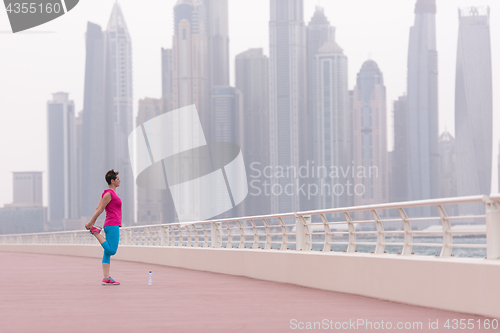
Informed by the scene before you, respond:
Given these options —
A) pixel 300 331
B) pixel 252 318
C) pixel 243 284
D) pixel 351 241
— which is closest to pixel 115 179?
pixel 243 284

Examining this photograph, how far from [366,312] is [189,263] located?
12385 millimetres

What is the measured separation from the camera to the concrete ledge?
796cm

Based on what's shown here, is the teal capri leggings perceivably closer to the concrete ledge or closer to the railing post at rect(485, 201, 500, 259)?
the concrete ledge

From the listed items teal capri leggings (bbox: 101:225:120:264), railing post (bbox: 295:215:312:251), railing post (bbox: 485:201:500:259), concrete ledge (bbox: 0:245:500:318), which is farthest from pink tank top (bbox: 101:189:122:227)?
railing post (bbox: 485:201:500:259)

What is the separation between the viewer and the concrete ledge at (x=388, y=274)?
796 centimetres

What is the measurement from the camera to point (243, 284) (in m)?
13.5

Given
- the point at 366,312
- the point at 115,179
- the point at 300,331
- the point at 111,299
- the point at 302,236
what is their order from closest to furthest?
the point at 300,331 < the point at 366,312 < the point at 111,299 < the point at 115,179 < the point at 302,236

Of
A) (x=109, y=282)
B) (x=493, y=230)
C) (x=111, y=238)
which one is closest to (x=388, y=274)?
(x=493, y=230)

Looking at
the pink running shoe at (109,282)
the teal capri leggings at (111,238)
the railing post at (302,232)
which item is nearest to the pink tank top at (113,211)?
the teal capri leggings at (111,238)

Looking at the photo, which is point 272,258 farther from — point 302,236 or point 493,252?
point 493,252

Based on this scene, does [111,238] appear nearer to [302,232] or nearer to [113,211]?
[113,211]

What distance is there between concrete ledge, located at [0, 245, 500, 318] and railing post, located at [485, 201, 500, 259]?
0.15m

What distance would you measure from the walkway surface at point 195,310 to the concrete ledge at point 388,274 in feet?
0.65

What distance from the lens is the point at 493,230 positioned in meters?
8.20
